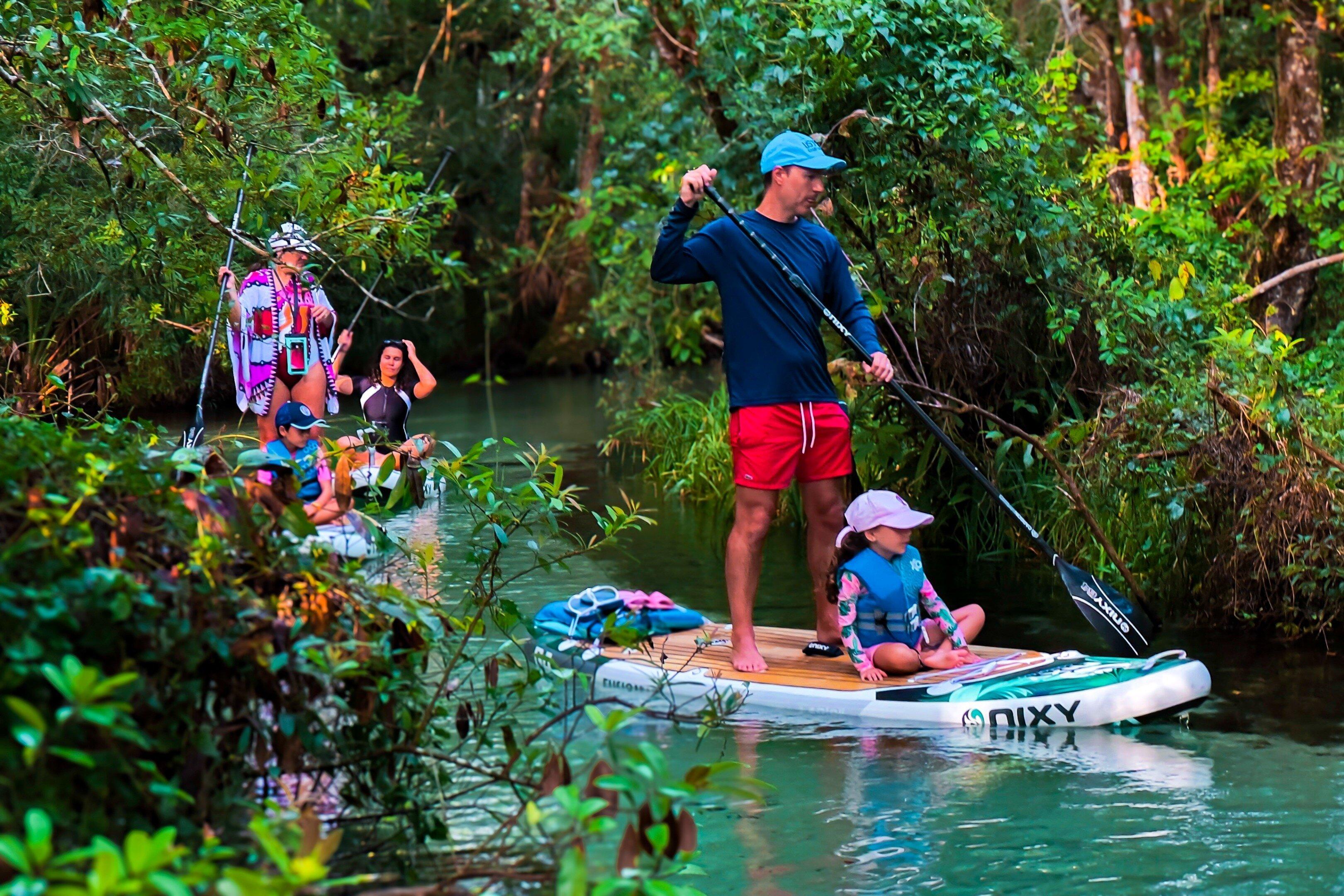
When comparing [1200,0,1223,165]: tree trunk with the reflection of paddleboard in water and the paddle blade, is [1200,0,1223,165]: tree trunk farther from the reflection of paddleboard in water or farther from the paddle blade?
the reflection of paddleboard in water

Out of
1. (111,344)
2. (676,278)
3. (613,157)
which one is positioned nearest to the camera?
(676,278)

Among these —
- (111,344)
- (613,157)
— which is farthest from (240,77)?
(111,344)

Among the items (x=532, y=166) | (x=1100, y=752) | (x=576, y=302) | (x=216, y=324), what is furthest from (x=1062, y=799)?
(x=532, y=166)

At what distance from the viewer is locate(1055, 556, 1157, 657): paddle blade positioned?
5.78 m

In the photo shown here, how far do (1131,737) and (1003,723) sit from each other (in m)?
0.42

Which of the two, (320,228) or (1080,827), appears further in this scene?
(320,228)

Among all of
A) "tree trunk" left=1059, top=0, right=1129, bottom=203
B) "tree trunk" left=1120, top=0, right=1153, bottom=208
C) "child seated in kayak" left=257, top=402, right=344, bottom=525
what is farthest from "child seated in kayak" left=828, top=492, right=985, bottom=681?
"tree trunk" left=1059, top=0, right=1129, bottom=203

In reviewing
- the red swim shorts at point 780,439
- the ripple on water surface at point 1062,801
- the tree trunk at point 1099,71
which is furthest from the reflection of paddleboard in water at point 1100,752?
the tree trunk at point 1099,71

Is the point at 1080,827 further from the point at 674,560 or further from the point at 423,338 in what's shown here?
the point at 423,338

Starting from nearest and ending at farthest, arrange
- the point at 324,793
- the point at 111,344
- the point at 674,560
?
the point at 324,793, the point at 674,560, the point at 111,344

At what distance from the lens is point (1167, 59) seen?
14.4 m

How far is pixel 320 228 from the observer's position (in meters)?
6.79

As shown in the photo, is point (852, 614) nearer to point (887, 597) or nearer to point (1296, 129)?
point (887, 597)

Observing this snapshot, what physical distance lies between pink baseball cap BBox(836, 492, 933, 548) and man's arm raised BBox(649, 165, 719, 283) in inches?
39.7
